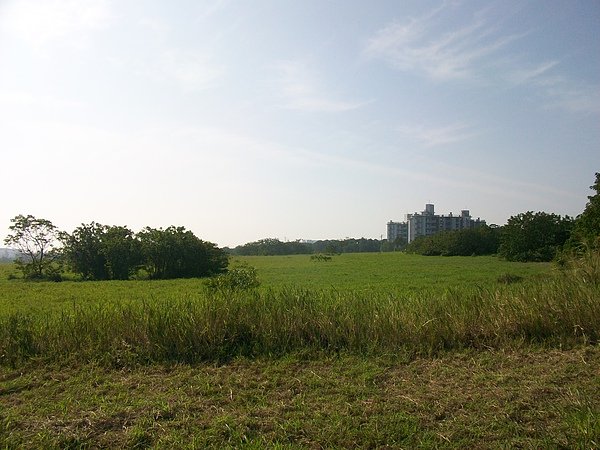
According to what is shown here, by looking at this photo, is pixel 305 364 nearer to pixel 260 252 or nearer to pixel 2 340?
pixel 2 340

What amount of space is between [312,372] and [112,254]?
33228 millimetres

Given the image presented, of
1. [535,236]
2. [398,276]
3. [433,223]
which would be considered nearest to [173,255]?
[398,276]

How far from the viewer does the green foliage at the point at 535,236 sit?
4212cm

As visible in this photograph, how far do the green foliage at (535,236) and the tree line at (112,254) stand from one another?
32.2m

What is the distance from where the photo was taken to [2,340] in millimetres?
6445

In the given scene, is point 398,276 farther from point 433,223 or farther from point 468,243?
point 433,223

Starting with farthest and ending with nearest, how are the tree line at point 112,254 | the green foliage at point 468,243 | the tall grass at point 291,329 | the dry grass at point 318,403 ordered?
the green foliage at point 468,243 → the tree line at point 112,254 → the tall grass at point 291,329 → the dry grass at point 318,403

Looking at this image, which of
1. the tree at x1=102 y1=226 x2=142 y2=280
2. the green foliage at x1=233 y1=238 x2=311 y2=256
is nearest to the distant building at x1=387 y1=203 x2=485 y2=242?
the green foliage at x1=233 y1=238 x2=311 y2=256

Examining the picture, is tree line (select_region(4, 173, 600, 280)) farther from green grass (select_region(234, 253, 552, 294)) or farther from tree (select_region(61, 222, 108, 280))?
green grass (select_region(234, 253, 552, 294))

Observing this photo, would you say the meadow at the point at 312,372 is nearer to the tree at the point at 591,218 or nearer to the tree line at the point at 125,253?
the tree at the point at 591,218

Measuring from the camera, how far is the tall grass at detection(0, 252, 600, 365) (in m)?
6.14

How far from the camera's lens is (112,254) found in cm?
3425

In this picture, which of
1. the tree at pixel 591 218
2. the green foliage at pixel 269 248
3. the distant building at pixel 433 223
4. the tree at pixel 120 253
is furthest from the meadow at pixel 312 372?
the distant building at pixel 433 223

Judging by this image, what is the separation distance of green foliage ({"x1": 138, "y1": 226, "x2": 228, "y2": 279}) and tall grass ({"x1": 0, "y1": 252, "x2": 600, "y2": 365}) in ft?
96.7
